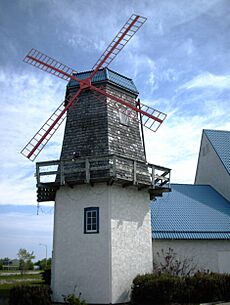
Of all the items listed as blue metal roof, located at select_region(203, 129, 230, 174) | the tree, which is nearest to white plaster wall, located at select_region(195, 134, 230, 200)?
blue metal roof, located at select_region(203, 129, 230, 174)

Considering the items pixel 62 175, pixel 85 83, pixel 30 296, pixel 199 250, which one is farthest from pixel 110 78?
pixel 30 296

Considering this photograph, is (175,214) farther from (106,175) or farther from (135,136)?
(106,175)

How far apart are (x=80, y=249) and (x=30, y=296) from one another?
243cm

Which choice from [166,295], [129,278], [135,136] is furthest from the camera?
[135,136]

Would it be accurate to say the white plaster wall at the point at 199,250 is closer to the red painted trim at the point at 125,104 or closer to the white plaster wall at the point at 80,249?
the white plaster wall at the point at 80,249

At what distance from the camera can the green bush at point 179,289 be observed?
41.7 ft

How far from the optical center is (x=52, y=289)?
13984mm

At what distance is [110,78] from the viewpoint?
16703 mm

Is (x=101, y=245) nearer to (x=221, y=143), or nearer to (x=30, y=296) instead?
(x=30, y=296)

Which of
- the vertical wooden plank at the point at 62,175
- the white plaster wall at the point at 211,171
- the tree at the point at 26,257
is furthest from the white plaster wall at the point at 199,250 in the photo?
the tree at the point at 26,257

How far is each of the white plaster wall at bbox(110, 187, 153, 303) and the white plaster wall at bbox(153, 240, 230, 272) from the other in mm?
2285

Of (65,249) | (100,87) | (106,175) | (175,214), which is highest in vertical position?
(100,87)

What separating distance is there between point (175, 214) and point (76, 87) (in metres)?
8.16

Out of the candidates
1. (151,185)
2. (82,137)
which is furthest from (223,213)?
(82,137)
